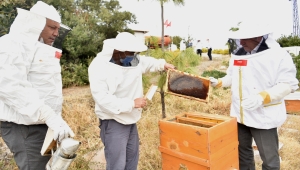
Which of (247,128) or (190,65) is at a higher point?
(190,65)

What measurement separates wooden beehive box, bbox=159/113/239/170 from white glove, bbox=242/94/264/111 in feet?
0.58

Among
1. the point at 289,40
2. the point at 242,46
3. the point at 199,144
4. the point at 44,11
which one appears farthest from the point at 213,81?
the point at 289,40

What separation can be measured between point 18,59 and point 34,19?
1.14 ft

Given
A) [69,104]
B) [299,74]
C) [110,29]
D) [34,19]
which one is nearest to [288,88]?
[34,19]

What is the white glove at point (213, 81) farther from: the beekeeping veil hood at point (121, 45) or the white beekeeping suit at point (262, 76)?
the beekeeping veil hood at point (121, 45)

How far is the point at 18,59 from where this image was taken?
190 centimetres

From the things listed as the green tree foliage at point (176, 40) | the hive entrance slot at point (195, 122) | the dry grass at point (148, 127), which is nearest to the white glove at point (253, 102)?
the hive entrance slot at point (195, 122)

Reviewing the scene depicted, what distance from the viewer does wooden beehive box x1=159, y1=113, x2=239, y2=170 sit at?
221cm

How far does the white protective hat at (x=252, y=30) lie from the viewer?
91.4 inches

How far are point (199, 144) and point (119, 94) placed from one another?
86 cm

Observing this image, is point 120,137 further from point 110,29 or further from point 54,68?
point 110,29

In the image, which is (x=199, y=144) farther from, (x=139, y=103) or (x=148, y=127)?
(x=148, y=127)

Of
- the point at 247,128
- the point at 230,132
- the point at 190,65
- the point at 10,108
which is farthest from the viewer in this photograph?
the point at 190,65

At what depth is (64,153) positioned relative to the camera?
6.10 feet
